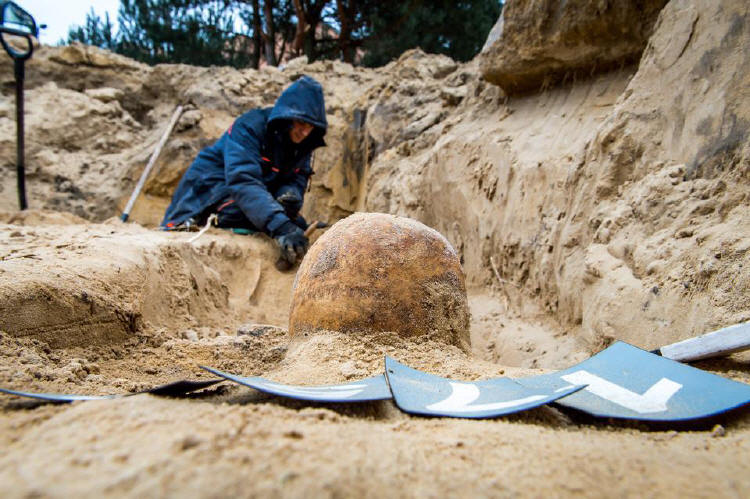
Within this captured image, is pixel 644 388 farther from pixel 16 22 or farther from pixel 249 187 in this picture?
pixel 16 22

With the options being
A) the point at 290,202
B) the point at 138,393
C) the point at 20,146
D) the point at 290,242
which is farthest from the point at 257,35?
the point at 138,393

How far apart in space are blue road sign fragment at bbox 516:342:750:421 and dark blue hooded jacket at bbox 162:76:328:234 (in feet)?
11.1

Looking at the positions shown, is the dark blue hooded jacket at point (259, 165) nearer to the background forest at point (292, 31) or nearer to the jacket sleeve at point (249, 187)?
the jacket sleeve at point (249, 187)

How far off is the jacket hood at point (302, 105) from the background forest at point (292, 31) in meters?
4.33

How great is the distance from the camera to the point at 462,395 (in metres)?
1.33

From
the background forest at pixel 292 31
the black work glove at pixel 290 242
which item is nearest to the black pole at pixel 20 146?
the black work glove at pixel 290 242

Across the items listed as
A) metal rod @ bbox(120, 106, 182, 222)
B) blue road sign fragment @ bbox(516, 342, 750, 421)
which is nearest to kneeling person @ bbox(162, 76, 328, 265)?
metal rod @ bbox(120, 106, 182, 222)

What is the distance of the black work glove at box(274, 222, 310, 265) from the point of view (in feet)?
14.2

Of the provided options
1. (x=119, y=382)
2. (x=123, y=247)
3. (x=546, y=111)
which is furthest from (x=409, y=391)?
(x=546, y=111)

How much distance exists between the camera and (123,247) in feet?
8.44

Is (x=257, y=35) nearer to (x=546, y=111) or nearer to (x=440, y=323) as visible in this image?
(x=546, y=111)

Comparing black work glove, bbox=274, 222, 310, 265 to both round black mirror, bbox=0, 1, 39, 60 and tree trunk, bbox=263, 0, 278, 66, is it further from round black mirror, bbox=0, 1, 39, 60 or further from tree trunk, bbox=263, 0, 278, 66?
tree trunk, bbox=263, 0, 278, 66

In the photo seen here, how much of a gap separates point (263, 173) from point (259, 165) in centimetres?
23

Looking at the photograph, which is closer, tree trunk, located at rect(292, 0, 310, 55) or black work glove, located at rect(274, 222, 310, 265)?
black work glove, located at rect(274, 222, 310, 265)
